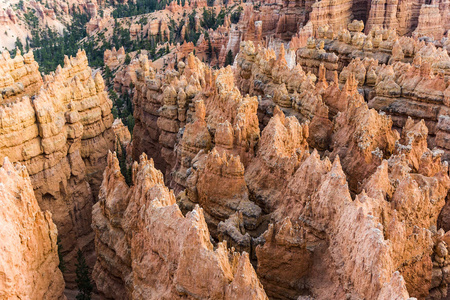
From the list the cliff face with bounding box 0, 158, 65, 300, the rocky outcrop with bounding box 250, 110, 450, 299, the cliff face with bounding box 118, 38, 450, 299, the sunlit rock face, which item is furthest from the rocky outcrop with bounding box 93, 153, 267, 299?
the cliff face with bounding box 0, 158, 65, 300

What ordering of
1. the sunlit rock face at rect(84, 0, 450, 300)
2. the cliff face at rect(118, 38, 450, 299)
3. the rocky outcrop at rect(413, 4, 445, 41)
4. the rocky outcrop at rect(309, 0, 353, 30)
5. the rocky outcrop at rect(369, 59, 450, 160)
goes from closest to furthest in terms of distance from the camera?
1. the sunlit rock face at rect(84, 0, 450, 300)
2. the cliff face at rect(118, 38, 450, 299)
3. the rocky outcrop at rect(369, 59, 450, 160)
4. the rocky outcrop at rect(413, 4, 445, 41)
5. the rocky outcrop at rect(309, 0, 353, 30)

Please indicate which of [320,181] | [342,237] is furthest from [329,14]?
[342,237]

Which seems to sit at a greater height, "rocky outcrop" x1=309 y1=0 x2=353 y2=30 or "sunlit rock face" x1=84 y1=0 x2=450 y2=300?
"rocky outcrop" x1=309 y1=0 x2=353 y2=30

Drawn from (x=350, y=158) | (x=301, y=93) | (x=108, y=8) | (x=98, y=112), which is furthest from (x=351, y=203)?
(x=108, y=8)

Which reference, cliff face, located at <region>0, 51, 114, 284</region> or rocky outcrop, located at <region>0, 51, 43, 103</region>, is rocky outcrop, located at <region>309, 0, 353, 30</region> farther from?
rocky outcrop, located at <region>0, 51, 43, 103</region>

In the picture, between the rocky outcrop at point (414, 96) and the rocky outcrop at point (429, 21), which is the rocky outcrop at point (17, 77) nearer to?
the rocky outcrop at point (414, 96)

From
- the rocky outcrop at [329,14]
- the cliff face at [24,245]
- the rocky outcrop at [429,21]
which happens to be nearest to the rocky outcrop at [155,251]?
the cliff face at [24,245]
